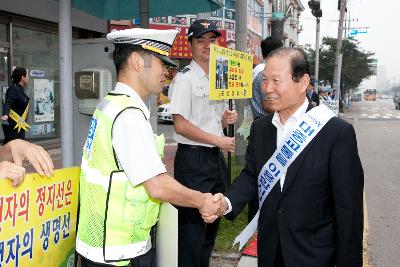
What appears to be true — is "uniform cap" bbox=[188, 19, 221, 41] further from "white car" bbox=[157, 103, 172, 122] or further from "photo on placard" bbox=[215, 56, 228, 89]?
"white car" bbox=[157, 103, 172, 122]

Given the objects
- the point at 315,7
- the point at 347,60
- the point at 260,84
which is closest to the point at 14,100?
the point at 260,84

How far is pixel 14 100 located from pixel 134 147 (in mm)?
6332

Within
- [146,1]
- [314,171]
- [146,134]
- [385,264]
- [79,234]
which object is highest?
[146,1]

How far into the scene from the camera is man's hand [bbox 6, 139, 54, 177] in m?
1.87

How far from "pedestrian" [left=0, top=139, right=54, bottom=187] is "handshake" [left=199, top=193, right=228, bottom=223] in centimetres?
80

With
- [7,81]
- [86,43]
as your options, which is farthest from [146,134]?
[7,81]

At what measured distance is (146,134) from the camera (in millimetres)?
1881

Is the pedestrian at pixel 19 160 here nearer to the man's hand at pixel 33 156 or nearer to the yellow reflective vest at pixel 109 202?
the man's hand at pixel 33 156

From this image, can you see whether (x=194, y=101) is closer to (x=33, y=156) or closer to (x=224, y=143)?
(x=224, y=143)

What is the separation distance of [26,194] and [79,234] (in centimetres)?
32

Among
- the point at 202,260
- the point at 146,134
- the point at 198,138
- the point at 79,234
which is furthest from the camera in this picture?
the point at 202,260

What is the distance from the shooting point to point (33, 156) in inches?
73.7

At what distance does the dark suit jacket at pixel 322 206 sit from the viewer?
2.10 metres

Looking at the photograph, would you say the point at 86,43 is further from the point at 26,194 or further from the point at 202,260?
the point at 26,194
